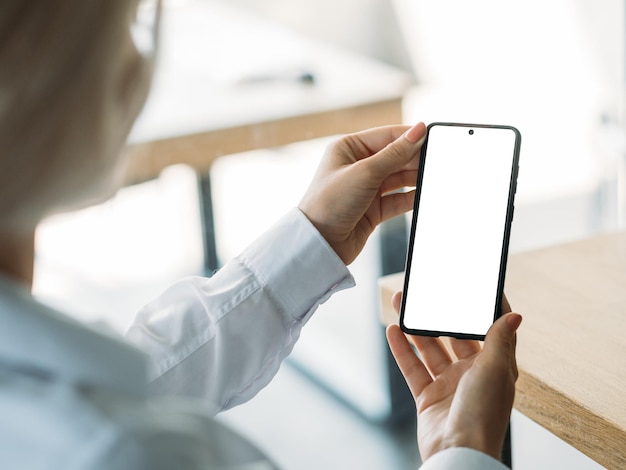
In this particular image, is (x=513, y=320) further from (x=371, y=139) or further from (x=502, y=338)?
(x=371, y=139)

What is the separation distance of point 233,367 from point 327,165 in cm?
18

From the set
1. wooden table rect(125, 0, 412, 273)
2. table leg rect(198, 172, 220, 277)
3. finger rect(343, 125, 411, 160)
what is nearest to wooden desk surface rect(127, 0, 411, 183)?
wooden table rect(125, 0, 412, 273)

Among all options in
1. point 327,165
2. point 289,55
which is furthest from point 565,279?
point 289,55

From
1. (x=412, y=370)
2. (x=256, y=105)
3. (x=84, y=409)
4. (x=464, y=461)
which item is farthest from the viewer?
(x=256, y=105)

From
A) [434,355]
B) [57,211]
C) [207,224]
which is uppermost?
[57,211]

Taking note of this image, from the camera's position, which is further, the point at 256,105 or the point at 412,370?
the point at 256,105

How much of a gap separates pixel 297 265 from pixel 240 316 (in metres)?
0.06

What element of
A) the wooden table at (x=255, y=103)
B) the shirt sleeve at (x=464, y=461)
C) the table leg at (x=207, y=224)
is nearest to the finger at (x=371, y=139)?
the shirt sleeve at (x=464, y=461)

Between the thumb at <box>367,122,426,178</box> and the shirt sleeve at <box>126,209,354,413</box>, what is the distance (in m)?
0.07

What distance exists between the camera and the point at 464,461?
0.44m

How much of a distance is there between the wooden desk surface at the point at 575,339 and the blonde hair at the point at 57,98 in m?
0.34

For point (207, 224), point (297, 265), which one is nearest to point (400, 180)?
point (297, 265)

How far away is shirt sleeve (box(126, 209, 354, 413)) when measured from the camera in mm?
604

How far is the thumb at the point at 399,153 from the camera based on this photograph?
→ 62 centimetres
